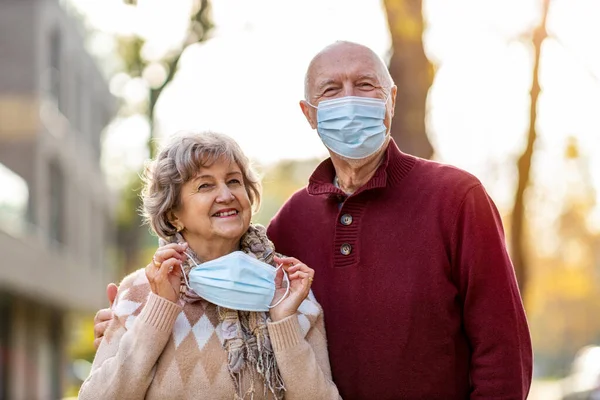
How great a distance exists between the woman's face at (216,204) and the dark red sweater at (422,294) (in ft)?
1.57

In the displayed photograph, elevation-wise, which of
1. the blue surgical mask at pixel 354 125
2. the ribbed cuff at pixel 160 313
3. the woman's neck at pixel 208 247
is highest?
the blue surgical mask at pixel 354 125

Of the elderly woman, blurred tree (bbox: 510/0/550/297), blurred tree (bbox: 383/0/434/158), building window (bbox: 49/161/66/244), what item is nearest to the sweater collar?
the elderly woman

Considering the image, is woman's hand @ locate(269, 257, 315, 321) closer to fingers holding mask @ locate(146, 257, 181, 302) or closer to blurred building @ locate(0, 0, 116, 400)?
fingers holding mask @ locate(146, 257, 181, 302)

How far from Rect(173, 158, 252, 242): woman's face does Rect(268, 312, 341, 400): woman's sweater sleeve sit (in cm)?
52

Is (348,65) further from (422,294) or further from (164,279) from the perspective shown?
(164,279)

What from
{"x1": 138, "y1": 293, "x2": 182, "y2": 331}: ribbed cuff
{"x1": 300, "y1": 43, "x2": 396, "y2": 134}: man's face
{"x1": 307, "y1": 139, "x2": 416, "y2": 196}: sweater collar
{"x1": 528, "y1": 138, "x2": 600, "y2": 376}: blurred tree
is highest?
{"x1": 300, "y1": 43, "x2": 396, "y2": 134}: man's face

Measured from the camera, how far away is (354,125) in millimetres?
5203

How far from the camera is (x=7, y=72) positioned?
95.8 ft

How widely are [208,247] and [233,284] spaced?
12.9 inches

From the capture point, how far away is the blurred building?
28703 millimetres

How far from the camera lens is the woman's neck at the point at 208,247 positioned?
207 inches

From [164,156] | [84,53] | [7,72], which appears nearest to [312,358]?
[164,156]

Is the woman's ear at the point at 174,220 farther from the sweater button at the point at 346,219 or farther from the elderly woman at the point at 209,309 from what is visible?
the sweater button at the point at 346,219

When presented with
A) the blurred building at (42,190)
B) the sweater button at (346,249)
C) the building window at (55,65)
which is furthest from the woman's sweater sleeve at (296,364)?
the building window at (55,65)
